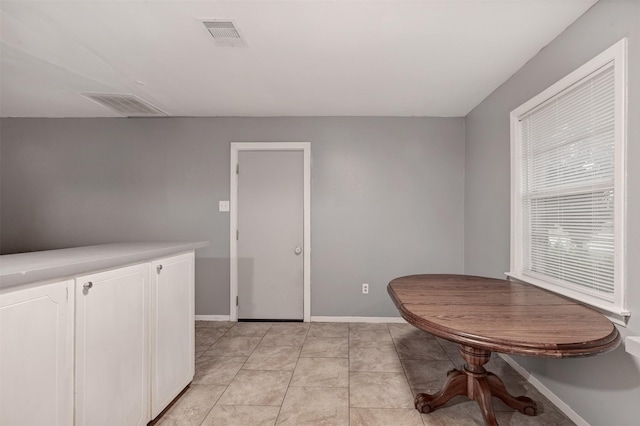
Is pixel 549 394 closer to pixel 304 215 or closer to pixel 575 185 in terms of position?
pixel 575 185

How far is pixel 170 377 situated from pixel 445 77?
3032 mm

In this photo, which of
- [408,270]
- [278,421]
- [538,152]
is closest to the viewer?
[278,421]

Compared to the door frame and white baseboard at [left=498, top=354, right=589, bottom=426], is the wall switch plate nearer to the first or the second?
white baseboard at [left=498, top=354, right=589, bottom=426]

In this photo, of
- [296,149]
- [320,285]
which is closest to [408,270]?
[320,285]

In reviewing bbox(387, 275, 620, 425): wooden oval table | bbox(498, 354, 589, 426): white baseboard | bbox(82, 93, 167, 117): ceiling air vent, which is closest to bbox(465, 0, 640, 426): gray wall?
bbox(498, 354, 589, 426): white baseboard

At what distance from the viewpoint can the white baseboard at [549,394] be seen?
1627mm

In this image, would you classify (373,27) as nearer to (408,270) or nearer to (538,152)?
(538,152)

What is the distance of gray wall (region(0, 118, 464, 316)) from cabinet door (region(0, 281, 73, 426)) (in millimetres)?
2201

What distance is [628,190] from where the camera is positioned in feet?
4.43

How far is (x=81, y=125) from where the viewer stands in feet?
10.9

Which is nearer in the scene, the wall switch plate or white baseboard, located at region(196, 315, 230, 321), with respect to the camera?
the wall switch plate

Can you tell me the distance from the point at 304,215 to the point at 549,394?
251 centimetres

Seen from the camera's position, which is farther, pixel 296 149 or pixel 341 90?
pixel 296 149

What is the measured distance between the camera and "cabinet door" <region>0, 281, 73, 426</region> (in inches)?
35.4
